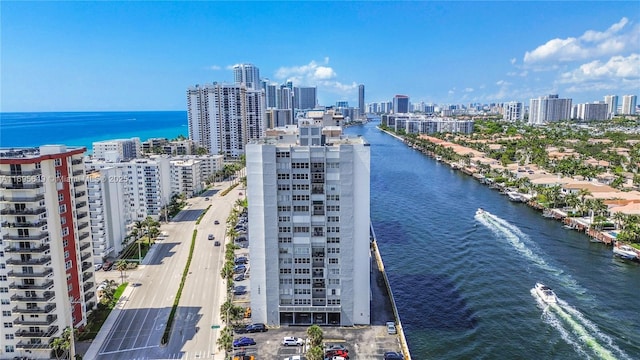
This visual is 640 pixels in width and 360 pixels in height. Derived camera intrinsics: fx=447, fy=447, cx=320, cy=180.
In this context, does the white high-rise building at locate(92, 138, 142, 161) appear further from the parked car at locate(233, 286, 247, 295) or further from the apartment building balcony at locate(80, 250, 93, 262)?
the apartment building balcony at locate(80, 250, 93, 262)

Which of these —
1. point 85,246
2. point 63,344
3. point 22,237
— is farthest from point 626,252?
point 22,237

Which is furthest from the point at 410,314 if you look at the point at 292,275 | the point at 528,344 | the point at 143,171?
the point at 143,171

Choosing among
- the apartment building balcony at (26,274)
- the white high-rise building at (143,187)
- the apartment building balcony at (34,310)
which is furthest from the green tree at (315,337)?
the white high-rise building at (143,187)

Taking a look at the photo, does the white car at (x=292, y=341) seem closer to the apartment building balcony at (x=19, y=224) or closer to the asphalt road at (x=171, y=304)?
the asphalt road at (x=171, y=304)

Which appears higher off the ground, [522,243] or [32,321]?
[32,321]

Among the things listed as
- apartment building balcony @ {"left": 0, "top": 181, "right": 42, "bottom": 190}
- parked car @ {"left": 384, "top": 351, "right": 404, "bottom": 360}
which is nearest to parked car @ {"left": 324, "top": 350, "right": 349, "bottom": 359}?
parked car @ {"left": 384, "top": 351, "right": 404, "bottom": 360}

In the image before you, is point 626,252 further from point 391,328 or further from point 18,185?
point 18,185
